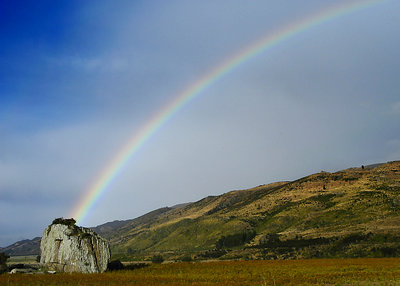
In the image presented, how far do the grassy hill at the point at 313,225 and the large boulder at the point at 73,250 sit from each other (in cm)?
4874

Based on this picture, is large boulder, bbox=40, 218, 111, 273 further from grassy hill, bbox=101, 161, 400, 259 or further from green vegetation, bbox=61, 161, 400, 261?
grassy hill, bbox=101, 161, 400, 259

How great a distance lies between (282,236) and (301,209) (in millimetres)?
33492

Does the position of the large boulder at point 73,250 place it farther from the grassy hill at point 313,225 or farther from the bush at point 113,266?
the grassy hill at point 313,225

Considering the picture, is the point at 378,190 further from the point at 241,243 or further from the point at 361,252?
the point at 361,252

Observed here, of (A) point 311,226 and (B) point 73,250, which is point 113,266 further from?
(A) point 311,226

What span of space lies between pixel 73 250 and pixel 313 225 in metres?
96.6

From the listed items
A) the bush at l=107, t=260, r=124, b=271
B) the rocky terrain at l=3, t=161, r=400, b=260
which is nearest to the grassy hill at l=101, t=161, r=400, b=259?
the rocky terrain at l=3, t=161, r=400, b=260

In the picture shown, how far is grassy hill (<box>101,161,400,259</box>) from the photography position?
7556 centimetres

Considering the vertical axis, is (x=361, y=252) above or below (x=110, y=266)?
below

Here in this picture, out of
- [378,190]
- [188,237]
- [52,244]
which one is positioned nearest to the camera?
[52,244]

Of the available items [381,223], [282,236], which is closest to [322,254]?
[381,223]

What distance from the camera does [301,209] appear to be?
458 ft

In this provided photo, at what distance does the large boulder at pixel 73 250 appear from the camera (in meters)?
42.2

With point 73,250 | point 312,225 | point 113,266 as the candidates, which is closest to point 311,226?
point 312,225
